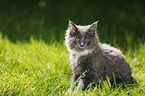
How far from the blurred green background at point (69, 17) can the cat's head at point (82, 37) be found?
110 centimetres

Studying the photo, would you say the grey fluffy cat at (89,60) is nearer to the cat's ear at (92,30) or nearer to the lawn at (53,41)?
the cat's ear at (92,30)

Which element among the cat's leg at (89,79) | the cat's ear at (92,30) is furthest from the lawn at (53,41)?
the cat's ear at (92,30)

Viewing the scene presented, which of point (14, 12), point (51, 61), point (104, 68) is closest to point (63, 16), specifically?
point (14, 12)

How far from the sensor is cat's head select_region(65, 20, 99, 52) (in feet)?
10.2

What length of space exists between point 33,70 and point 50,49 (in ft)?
2.80

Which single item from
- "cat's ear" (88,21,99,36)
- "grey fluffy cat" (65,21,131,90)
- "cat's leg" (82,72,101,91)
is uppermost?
"cat's ear" (88,21,99,36)

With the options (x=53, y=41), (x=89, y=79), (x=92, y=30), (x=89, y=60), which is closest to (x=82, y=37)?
(x=92, y=30)

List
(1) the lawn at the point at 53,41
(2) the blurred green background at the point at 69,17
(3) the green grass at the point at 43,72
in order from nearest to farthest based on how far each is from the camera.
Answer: (3) the green grass at the point at 43,72 → (1) the lawn at the point at 53,41 → (2) the blurred green background at the point at 69,17

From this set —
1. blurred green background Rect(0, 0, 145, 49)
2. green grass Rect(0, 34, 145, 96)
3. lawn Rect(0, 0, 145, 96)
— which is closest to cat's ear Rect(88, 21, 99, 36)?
lawn Rect(0, 0, 145, 96)

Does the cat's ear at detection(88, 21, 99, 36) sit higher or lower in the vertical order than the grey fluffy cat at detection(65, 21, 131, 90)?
higher

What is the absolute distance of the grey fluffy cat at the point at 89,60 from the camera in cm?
315

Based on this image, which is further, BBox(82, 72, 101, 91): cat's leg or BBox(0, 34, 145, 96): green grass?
BBox(82, 72, 101, 91): cat's leg

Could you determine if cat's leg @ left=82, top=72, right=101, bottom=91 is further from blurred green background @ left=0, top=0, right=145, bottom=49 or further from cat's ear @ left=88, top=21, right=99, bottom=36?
blurred green background @ left=0, top=0, right=145, bottom=49

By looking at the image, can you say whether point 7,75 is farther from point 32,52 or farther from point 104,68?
point 104,68
